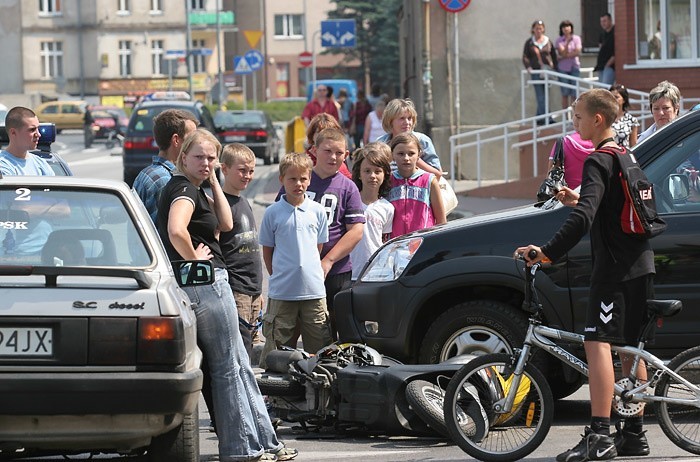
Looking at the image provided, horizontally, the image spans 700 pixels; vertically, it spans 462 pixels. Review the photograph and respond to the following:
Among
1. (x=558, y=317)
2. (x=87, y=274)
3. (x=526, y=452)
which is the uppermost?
(x=87, y=274)

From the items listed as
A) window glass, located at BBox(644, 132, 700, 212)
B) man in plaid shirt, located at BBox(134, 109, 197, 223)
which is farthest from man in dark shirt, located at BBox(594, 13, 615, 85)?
man in plaid shirt, located at BBox(134, 109, 197, 223)

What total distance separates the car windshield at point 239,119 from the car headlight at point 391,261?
3000 centimetres

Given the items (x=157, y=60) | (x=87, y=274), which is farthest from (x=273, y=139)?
(x=157, y=60)

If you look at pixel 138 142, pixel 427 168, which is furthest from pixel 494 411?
pixel 138 142

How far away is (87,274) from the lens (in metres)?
5.89

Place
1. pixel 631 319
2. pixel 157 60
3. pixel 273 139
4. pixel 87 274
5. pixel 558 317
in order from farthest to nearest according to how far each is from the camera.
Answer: pixel 157 60, pixel 273 139, pixel 558 317, pixel 631 319, pixel 87 274

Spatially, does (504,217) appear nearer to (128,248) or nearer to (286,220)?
(286,220)

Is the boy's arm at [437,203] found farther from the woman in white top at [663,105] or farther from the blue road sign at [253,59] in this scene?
the blue road sign at [253,59]

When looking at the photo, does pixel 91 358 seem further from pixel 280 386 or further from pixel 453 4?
pixel 453 4

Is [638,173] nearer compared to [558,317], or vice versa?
[638,173]

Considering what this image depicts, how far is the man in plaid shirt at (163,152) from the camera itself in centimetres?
793

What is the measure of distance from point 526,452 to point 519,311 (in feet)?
4.18

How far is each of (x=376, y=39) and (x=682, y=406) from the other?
7401 centimetres

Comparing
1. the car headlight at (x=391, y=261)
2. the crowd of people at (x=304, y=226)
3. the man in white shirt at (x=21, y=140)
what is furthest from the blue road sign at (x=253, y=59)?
the car headlight at (x=391, y=261)
